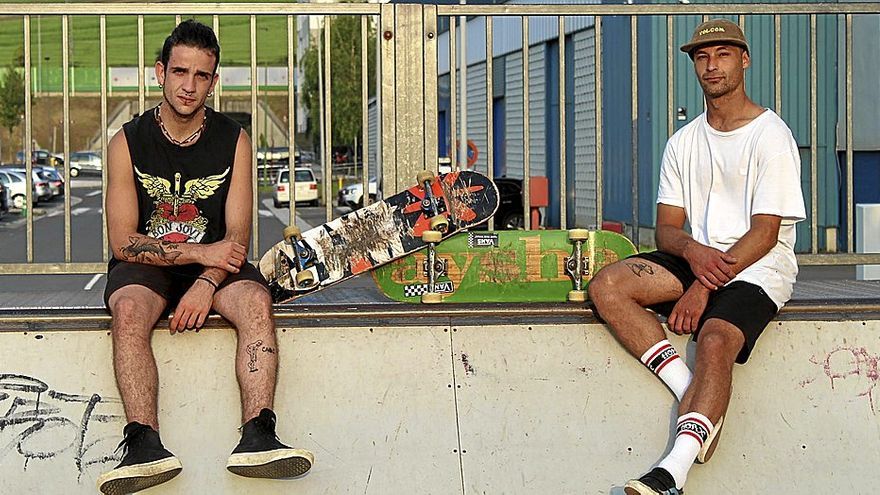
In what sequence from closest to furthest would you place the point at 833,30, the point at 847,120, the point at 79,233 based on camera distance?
the point at 847,120 < the point at 833,30 < the point at 79,233

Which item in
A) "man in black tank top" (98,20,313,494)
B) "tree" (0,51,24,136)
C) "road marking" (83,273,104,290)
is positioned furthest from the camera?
"tree" (0,51,24,136)

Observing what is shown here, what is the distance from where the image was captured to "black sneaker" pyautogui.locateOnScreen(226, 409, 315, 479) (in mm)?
4281

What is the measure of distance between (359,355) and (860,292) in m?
3.39

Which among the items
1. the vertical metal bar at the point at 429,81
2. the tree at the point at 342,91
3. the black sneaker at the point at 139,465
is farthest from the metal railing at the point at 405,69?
the tree at the point at 342,91

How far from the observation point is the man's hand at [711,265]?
4797 mm

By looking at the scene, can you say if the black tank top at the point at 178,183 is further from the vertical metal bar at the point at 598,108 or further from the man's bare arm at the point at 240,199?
the vertical metal bar at the point at 598,108

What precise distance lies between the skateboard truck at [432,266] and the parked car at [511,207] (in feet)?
52.1

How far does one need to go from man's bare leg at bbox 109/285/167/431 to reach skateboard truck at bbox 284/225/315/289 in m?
1.06

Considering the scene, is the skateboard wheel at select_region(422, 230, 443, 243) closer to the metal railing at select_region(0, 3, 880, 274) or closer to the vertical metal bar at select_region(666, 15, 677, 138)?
the metal railing at select_region(0, 3, 880, 274)

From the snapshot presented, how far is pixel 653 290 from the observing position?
16.3ft

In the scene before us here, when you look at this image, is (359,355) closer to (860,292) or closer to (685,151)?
(685,151)

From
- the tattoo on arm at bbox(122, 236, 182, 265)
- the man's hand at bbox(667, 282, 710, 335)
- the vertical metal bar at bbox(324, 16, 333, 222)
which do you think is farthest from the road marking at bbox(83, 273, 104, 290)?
the man's hand at bbox(667, 282, 710, 335)

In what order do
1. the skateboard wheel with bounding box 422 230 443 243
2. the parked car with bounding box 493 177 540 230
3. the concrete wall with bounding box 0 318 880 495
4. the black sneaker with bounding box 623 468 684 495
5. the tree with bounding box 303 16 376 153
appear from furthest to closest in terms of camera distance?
the tree with bounding box 303 16 376 153
the parked car with bounding box 493 177 540 230
the skateboard wheel with bounding box 422 230 443 243
the concrete wall with bounding box 0 318 880 495
the black sneaker with bounding box 623 468 684 495

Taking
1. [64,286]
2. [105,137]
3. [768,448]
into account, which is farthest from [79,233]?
[768,448]
